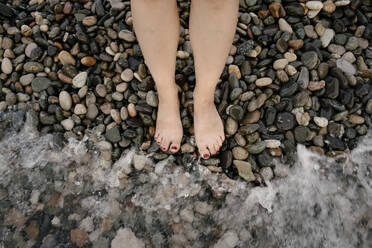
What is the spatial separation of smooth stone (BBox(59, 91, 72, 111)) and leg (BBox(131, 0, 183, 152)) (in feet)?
1.77

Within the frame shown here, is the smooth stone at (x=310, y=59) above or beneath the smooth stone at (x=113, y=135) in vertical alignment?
above

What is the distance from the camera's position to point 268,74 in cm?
188

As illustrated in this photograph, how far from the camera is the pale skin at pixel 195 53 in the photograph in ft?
4.00

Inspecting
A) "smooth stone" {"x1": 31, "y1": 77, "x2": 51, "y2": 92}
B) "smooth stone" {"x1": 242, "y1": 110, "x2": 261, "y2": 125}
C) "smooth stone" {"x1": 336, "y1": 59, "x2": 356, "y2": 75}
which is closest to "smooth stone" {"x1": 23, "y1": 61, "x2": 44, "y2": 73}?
"smooth stone" {"x1": 31, "y1": 77, "x2": 51, "y2": 92}

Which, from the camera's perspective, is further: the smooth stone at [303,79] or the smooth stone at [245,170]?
the smooth stone at [303,79]

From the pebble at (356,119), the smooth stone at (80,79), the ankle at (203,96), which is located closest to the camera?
the ankle at (203,96)

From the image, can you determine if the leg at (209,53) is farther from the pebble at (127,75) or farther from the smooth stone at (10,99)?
the smooth stone at (10,99)

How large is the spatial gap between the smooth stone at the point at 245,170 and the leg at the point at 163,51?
347mm

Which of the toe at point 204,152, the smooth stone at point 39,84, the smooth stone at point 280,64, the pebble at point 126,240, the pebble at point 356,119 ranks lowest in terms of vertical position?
the pebble at point 126,240

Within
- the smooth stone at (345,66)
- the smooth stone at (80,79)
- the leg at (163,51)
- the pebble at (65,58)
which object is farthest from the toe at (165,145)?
the smooth stone at (345,66)

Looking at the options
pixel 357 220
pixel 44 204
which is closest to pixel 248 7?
pixel 357 220

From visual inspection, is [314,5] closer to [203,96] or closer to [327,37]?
[327,37]

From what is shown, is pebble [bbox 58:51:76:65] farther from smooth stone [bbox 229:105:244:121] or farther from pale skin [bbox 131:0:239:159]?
smooth stone [bbox 229:105:244:121]

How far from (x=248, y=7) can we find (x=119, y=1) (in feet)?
2.77
